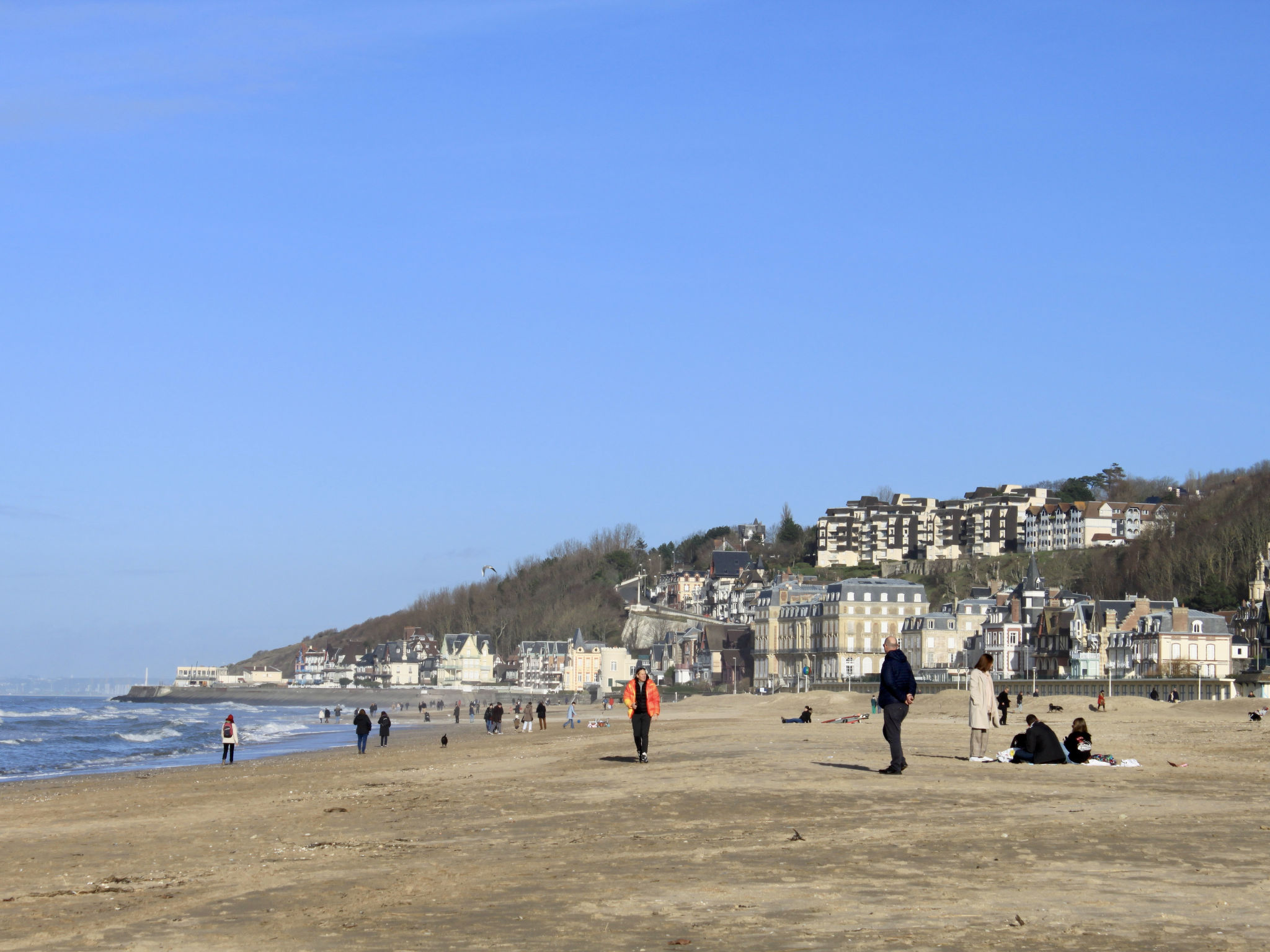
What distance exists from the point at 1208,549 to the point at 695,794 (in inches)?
4456

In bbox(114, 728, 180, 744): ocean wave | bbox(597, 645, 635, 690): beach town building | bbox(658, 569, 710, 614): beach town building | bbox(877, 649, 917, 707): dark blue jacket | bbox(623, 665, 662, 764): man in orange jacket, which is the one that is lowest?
bbox(114, 728, 180, 744): ocean wave

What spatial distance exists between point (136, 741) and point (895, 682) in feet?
161

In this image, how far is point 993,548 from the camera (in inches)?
6678

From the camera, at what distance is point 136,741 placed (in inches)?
2318

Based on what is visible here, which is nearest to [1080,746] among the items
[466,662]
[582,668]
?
[582,668]

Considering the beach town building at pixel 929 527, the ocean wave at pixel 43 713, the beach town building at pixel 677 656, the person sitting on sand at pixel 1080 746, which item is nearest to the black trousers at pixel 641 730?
the person sitting on sand at pixel 1080 746

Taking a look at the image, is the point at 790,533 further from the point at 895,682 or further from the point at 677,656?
the point at 895,682

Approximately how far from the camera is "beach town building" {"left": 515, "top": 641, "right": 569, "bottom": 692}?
165 meters

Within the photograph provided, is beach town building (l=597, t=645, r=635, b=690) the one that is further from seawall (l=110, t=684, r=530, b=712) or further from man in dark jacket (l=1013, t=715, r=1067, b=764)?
man in dark jacket (l=1013, t=715, r=1067, b=764)

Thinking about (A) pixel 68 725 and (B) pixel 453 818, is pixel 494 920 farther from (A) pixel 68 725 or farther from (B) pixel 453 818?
(A) pixel 68 725

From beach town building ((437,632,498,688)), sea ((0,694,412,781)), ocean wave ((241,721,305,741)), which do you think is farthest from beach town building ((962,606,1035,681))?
beach town building ((437,632,498,688))

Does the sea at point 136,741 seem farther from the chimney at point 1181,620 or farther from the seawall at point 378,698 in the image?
the chimney at point 1181,620

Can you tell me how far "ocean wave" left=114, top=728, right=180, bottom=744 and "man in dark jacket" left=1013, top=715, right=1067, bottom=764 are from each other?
149 ft

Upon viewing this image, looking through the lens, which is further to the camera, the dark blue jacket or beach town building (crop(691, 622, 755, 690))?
beach town building (crop(691, 622, 755, 690))
